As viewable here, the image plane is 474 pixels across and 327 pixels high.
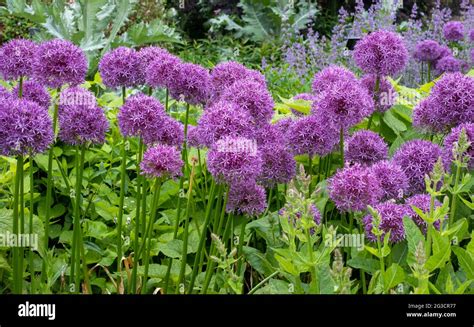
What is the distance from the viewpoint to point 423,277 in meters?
1.38

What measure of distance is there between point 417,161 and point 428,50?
2.82m

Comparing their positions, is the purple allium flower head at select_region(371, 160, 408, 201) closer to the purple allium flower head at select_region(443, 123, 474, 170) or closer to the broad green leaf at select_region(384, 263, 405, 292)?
the purple allium flower head at select_region(443, 123, 474, 170)

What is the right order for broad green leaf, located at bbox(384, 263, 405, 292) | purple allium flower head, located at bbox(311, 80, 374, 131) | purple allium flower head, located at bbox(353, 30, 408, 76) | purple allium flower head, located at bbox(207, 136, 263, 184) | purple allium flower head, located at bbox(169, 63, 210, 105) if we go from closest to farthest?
broad green leaf, located at bbox(384, 263, 405, 292) → purple allium flower head, located at bbox(207, 136, 263, 184) → purple allium flower head, located at bbox(311, 80, 374, 131) → purple allium flower head, located at bbox(169, 63, 210, 105) → purple allium flower head, located at bbox(353, 30, 408, 76)

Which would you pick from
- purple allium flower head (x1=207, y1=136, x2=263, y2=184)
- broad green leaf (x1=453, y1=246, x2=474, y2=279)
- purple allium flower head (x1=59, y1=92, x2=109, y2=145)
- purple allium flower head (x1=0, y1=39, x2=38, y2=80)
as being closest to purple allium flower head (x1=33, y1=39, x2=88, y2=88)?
purple allium flower head (x1=0, y1=39, x2=38, y2=80)

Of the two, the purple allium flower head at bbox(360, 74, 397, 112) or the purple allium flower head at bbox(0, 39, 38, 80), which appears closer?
the purple allium flower head at bbox(0, 39, 38, 80)

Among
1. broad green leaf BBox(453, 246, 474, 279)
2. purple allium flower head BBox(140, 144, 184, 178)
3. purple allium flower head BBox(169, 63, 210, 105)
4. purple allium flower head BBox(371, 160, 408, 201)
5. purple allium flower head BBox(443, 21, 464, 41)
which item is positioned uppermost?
purple allium flower head BBox(443, 21, 464, 41)

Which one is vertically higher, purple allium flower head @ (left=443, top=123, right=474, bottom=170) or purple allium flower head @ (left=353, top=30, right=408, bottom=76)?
purple allium flower head @ (left=353, top=30, right=408, bottom=76)

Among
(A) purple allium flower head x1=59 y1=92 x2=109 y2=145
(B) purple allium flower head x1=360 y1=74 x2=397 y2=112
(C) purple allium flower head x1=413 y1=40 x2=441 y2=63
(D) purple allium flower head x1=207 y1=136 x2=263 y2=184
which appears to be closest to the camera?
(D) purple allium flower head x1=207 y1=136 x2=263 y2=184

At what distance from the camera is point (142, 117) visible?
2.04m

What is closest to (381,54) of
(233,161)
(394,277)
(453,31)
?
(233,161)

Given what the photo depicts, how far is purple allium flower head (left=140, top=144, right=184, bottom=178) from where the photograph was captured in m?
1.95

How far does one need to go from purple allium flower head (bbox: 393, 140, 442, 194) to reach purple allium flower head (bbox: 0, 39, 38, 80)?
1.23m
